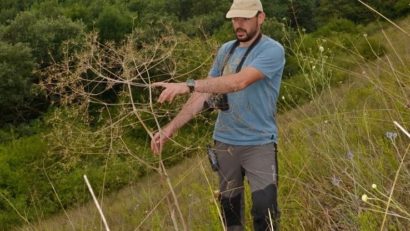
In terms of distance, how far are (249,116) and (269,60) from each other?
0.36 metres

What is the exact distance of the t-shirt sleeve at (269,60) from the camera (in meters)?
3.30

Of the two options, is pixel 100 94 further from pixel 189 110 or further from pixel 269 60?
pixel 269 60

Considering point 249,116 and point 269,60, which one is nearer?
point 269,60

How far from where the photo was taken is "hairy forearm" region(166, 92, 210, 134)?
311 centimetres

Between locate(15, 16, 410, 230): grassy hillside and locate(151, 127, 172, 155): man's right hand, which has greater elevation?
locate(151, 127, 172, 155): man's right hand

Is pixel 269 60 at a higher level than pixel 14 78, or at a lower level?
higher

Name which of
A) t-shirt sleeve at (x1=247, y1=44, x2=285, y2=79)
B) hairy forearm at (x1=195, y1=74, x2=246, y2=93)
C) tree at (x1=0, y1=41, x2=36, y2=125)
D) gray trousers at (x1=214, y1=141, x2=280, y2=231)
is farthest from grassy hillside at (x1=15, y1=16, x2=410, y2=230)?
tree at (x1=0, y1=41, x2=36, y2=125)

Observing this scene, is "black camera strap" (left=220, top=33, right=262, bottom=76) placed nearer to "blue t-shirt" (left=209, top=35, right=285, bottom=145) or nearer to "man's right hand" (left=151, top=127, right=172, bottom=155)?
"blue t-shirt" (left=209, top=35, right=285, bottom=145)

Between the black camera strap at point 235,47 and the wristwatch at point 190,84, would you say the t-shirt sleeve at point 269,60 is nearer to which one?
the black camera strap at point 235,47

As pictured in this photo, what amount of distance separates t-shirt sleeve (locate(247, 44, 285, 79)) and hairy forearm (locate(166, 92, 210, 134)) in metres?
0.34

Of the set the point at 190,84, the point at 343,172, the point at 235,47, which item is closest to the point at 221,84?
the point at 190,84

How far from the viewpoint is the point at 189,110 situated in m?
3.34

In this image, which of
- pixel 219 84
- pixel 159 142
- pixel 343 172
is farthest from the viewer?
pixel 219 84

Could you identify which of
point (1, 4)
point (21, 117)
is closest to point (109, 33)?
point (21, 117)
